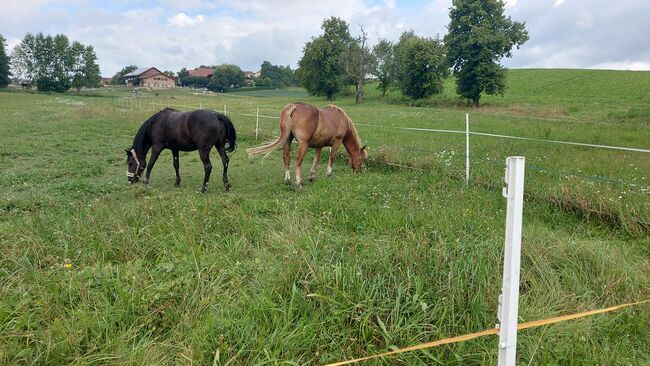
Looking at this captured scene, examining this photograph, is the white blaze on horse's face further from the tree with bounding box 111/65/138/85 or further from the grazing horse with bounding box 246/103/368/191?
the tree with bounding box 111/65/138/85

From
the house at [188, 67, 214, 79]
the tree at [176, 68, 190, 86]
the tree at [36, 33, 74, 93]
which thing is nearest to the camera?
the tree at [36, 33, 74, 93]

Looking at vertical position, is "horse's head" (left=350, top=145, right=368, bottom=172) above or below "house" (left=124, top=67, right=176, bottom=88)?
below

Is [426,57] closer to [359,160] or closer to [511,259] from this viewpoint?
[359,160]

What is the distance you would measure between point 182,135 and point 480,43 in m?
31.0

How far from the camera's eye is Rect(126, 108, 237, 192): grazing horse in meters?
7.59

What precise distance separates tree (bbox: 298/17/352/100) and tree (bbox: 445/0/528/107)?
1638cm

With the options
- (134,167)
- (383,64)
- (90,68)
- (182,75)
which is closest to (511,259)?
(134,167)

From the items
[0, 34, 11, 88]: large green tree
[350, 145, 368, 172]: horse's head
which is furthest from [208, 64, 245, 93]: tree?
[350, 145, 368, 172]: horse's head

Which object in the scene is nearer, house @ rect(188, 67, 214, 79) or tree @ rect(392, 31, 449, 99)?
tree @ rect(392, 31, 449, 99)

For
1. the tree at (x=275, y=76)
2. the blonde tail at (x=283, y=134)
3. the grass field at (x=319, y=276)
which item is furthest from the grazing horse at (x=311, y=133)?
the tree at (x=275, y=76)

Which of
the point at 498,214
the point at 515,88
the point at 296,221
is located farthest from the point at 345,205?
the point at 515,88

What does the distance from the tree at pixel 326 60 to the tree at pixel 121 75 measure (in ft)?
275

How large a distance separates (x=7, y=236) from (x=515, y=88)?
153 ft

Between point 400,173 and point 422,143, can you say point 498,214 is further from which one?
point 422,143
